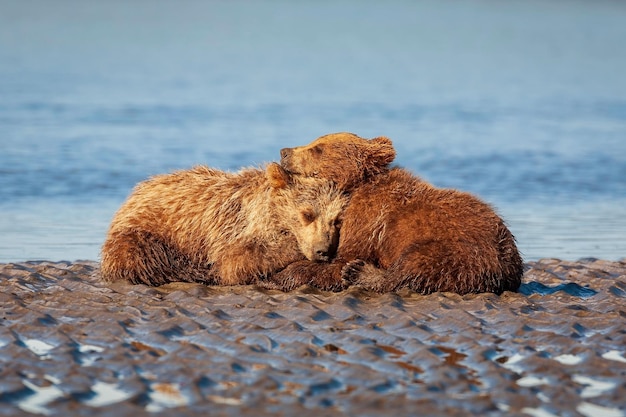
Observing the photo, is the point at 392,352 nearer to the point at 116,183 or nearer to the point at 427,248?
the point at 427,248

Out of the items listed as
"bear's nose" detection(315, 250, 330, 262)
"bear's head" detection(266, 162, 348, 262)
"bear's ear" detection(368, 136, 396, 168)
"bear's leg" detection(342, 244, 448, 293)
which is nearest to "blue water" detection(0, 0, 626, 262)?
"bear's ear" detection(368, 136, 396, 168)

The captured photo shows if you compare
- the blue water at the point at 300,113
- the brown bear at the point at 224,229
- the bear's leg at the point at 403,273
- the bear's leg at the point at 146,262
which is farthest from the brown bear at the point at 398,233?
the blue water at the point at 300,113

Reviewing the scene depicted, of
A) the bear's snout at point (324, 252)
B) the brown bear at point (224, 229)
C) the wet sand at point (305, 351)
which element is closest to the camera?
the wet sand at point (305, 351)

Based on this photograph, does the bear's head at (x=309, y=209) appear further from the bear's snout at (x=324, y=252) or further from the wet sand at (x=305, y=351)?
the wet sand at (x=305, y=351)

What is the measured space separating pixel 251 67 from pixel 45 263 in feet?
104

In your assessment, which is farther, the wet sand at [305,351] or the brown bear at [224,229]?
the brown bear at [224,229]

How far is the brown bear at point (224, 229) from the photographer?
7082mm

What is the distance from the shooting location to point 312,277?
697 cm

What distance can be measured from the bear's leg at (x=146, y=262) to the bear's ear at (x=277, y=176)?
85 centimetres

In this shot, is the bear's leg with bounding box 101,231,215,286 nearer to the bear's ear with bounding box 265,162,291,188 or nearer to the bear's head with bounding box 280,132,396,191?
the bear's ear with bounding box 265,162,291,188

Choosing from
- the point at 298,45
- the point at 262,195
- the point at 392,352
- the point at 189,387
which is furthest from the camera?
the point at 298,45

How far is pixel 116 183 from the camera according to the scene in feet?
46.0

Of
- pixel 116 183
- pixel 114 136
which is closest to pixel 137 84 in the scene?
pixel 114 136

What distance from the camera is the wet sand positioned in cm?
453
